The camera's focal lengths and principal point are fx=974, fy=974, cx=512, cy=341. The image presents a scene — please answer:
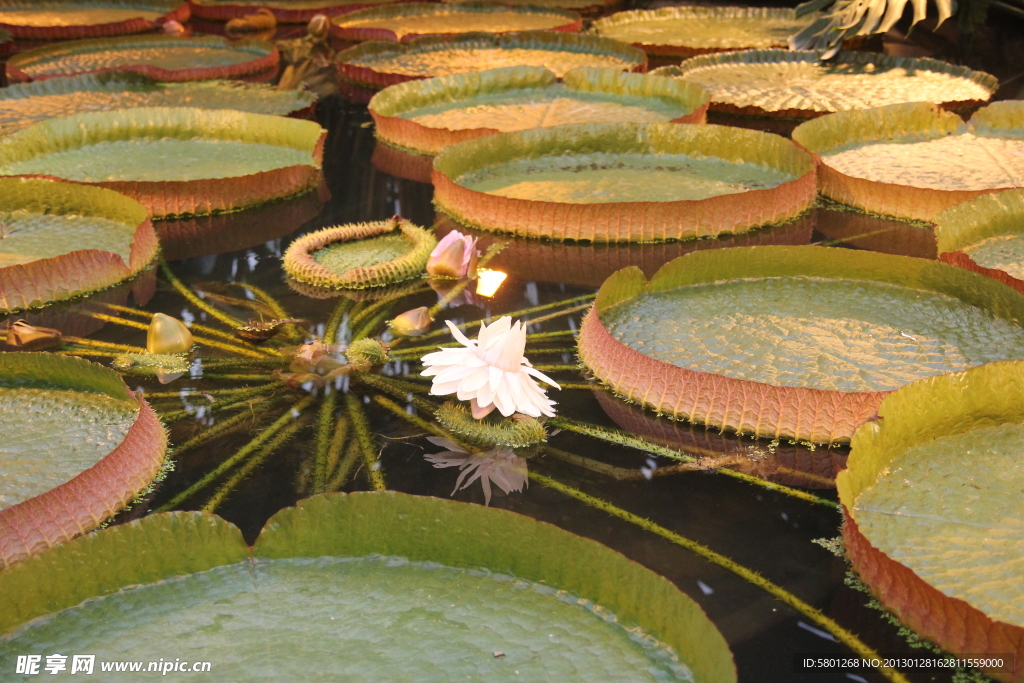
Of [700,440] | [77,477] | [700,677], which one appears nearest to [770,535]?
[700,440]

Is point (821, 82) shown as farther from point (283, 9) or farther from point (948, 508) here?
point (283, 9)

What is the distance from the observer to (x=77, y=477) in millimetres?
1529

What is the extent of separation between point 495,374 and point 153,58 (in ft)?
16.0

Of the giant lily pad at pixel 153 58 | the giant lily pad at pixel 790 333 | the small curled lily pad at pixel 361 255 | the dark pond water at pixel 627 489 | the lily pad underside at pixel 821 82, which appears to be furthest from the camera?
the giant lily pad at pixel 153 58

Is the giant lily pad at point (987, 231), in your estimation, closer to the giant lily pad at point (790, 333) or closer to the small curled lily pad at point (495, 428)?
the giant lily pad at point (790, 333)

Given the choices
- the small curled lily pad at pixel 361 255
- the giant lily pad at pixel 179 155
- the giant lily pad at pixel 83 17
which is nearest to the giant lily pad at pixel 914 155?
the small curled lily pad at pixel 361 255

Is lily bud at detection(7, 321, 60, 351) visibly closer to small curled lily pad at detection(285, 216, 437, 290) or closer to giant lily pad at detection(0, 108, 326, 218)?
small curled lily pad at detection(285, 216, 437, 290)

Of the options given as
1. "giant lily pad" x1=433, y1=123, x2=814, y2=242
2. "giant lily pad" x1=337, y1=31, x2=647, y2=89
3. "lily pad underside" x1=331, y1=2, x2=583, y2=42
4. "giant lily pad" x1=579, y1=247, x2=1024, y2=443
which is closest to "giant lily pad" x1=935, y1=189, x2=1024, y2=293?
"giant lily pad" x1=579, y1=247, x2=1024, y2=443

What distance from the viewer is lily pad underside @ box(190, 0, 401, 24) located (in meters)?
7.15

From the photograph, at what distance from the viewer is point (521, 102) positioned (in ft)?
14.6

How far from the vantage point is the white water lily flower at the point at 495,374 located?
5.71 feet

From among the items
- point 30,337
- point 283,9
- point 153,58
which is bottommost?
point 30,337

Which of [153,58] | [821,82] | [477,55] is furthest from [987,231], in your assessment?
[153,58]

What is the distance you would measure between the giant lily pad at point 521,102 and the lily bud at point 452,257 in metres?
1.27
